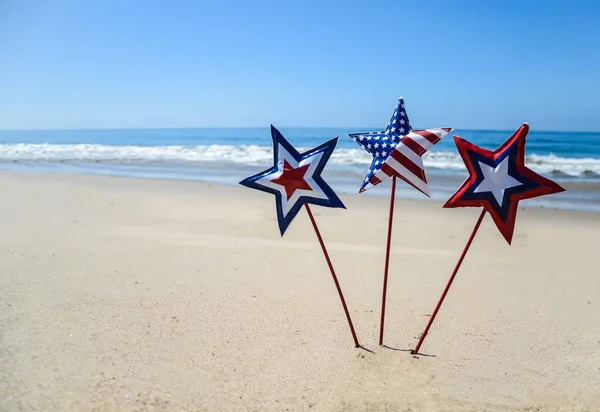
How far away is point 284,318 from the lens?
16.0 ft

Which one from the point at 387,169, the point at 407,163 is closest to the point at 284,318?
the point at 387,169

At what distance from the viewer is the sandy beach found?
12.1 feet

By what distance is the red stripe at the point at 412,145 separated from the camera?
377cm

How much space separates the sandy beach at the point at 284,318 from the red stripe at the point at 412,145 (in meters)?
1.66

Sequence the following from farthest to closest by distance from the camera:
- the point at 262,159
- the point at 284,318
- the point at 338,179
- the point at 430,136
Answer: the point at 262,159
the point at 338,179
the point at 284,318
the point at 430,136

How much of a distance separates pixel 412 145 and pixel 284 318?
6.84ft

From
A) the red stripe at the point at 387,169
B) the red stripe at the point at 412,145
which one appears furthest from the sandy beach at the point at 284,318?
the red stripe at the point at 412,145

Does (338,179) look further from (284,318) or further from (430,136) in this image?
(430,136)

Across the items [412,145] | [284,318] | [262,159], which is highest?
[412,145]

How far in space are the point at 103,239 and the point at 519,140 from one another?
18.9 ft

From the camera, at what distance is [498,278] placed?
6.07m

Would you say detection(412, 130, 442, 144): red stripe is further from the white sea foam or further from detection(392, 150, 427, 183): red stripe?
the white sea foam

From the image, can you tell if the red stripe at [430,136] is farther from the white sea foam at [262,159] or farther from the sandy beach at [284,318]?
the white sea foam at [262,159]

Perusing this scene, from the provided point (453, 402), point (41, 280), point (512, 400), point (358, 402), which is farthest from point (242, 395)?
point (41, 280)
